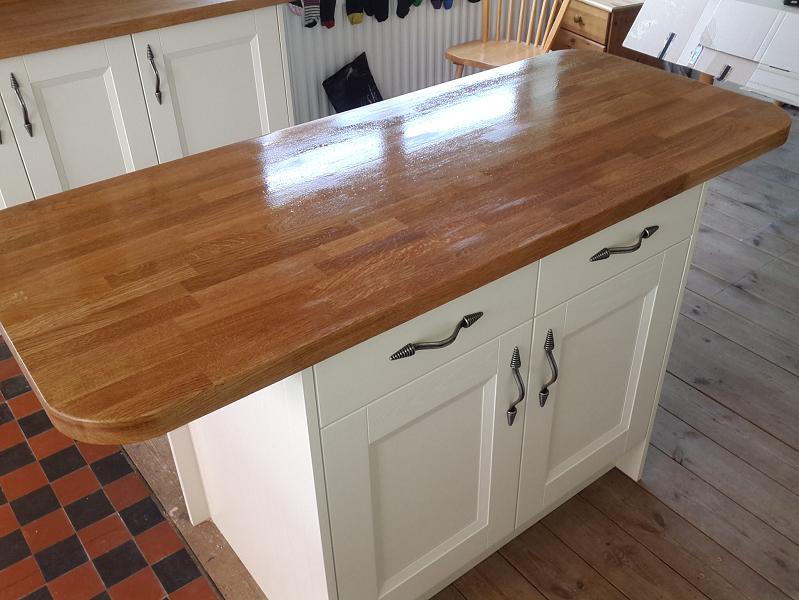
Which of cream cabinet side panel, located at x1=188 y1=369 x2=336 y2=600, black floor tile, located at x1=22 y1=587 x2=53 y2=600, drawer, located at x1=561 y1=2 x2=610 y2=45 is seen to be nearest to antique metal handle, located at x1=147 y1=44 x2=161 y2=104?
cream cabinet side panel, located at x1=188 y1=369 x2=336 y2=600

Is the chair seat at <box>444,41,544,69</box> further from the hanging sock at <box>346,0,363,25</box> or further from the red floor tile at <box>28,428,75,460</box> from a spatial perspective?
the red floor tile at <box>28,428,75,460</box>

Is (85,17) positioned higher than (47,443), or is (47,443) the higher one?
(85,17)

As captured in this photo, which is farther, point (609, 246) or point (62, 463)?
point (62, 463)

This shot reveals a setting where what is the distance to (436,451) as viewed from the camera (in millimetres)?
1376

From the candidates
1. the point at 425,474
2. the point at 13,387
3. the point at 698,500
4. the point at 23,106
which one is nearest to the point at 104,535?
the point at 13,387

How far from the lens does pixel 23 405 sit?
7.50ft

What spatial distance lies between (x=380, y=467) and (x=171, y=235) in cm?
50

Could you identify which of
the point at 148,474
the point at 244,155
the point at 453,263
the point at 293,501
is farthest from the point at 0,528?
the point at 453,263

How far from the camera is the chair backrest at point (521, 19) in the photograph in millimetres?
3525

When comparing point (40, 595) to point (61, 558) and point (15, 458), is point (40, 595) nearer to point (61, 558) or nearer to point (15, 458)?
point (61, 558)

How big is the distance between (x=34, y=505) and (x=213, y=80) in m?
1.39

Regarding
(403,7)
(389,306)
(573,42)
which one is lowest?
(573,42)

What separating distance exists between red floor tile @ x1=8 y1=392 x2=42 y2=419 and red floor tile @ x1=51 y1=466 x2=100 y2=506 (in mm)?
311

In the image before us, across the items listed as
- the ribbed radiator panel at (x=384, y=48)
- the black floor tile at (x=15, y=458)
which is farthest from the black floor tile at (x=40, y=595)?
the ribbed radiator panel at (x=384, y=48)
